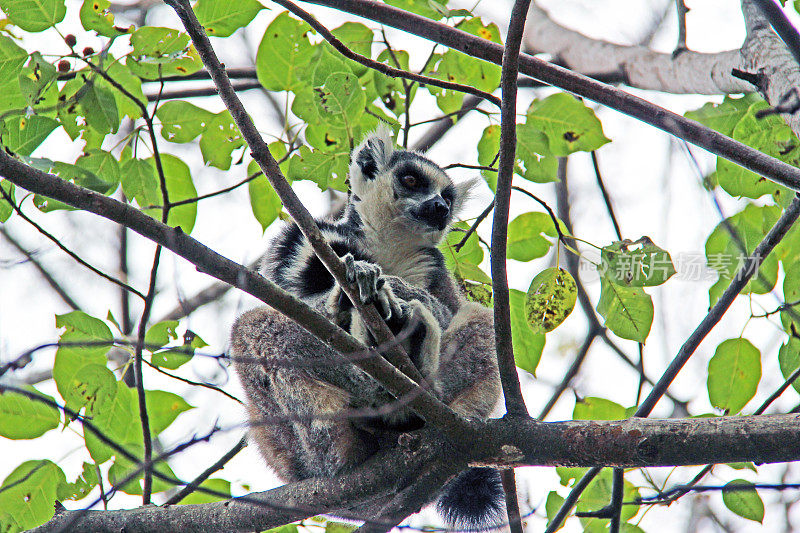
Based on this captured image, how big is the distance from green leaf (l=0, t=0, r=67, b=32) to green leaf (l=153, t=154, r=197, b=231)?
1242 millimetres

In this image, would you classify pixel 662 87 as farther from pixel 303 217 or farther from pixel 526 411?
pixel 303 217

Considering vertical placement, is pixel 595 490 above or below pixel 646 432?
above

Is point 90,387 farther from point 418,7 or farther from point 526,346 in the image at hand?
point 418,7

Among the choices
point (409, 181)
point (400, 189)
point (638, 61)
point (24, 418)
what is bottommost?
point (24, 418)

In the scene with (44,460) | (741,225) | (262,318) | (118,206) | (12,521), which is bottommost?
(12,521)

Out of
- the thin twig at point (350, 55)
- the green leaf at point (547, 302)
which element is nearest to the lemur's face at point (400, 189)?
the green leaf at point (547, 302)

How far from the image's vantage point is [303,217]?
11.4 ft

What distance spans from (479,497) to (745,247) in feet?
8.54

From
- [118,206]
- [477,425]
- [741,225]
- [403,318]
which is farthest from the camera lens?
[741,225]

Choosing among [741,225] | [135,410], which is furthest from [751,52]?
[135,410]

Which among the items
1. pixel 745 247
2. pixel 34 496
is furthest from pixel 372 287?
pixel 34 496

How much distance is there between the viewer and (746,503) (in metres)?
5.19

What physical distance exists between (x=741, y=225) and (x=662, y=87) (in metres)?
2.41

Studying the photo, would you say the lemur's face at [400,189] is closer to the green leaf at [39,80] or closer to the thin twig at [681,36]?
the thin twig at [681,36]
